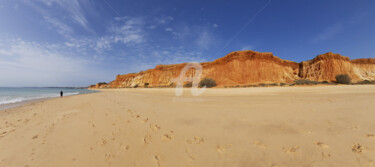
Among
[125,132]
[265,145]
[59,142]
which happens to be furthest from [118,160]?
[265,145]

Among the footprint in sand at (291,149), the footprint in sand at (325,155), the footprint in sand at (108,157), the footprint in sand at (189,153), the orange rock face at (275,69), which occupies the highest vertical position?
the orange rock face at (275,69)

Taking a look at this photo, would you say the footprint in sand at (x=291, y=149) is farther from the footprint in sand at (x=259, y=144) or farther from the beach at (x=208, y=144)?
the footprint in sand at (x=259, y=144)

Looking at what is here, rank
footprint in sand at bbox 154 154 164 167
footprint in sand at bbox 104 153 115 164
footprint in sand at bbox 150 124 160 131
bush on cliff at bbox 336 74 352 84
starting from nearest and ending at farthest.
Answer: footprint in sand at bbox 154 154 164 167 → footprint in sand at bbox 104 153 115 164 → footprint in sand at bbox 150 124 160 131 → bush on cliff at bbox 336 74 352 84

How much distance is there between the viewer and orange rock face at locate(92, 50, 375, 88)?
37250 mm

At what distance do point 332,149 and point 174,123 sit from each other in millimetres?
3211

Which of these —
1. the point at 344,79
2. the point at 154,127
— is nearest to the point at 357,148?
the point at 154,127

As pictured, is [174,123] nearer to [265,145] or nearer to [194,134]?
[194,134]

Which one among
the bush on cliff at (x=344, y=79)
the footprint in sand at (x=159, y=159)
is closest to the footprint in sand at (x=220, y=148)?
the footprint in sand at (x=159, y=159)

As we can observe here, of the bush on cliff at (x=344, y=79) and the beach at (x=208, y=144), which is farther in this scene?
the bush on cliff at (x=344, y=79)

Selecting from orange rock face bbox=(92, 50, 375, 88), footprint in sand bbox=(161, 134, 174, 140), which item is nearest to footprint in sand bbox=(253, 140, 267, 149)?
footprint in sand bbox=(161, 134, 174, 140)

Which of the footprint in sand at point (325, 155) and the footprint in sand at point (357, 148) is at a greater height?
the footprint in sand at point (357, 148)

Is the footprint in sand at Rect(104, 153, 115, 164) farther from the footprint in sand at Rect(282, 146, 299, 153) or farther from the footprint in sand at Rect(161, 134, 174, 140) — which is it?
the footprint in sand at Rect(282, 146, 299, 153)

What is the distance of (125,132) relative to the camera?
324 centimetres

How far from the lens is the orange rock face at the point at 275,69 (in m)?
37.2
